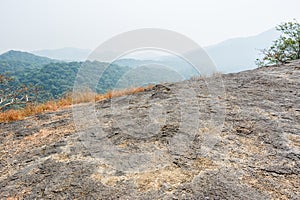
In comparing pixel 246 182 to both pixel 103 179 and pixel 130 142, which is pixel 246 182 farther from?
pixel 130 142

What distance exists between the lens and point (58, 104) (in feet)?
23.8

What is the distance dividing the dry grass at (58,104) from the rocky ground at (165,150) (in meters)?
0.46

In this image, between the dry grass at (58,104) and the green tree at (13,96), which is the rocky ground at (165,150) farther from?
the green tree at (13,96)

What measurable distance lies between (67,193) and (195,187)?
1.34 meters

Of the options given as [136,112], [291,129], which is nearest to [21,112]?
[136,112]


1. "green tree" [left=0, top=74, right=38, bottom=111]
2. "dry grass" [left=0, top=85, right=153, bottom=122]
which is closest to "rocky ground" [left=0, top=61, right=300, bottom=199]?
"dry grass" [left=0, top=85, right=153, bottom=122]

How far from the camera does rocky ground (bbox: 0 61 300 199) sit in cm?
268

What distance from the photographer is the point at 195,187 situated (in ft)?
8.55

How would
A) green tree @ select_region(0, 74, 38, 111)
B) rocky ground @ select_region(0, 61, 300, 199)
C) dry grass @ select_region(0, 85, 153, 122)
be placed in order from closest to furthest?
rocky ground @ select_region(0, 61, 300, 199) < dry grass @ select_region(0, 85, 153, 122) < green tree @ select_region(0, 74, 38, 111)

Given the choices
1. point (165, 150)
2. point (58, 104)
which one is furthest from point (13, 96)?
point (165, 150)

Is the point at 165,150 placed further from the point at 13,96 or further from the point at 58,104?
the point at 13,96

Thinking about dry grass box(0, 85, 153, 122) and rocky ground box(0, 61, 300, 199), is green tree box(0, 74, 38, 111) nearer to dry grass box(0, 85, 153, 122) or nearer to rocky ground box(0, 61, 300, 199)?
dry grass box(0, 85, 153, 122)

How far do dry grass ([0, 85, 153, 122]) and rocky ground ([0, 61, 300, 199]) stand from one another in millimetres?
464

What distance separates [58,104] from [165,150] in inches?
186
